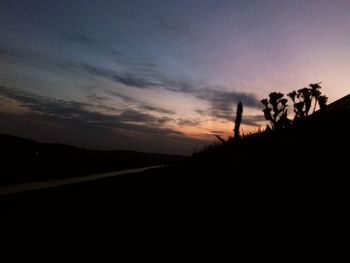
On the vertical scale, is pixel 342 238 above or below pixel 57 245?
above

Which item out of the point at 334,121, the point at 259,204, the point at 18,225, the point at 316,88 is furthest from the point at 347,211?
the point at 316,88

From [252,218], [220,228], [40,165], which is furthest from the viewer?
[40,165]

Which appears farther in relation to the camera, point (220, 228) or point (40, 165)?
point (40, 165)

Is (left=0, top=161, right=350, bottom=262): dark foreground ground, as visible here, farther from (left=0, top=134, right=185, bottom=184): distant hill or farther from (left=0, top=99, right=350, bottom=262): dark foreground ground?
(left=0, top=134, right=185, bottom=184): distant hill

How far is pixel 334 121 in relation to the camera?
4895 mm

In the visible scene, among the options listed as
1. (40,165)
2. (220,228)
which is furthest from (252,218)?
(40,165)

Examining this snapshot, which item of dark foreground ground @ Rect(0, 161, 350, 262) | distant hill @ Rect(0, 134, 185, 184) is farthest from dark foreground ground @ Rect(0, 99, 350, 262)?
distant hill @ Rect(0, 134, 185, 184)

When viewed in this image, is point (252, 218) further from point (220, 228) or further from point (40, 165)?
point (40, 165)

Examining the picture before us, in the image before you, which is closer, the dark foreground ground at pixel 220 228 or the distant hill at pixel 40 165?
the dark foreground ground at pixel 220 228

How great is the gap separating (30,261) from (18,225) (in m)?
4.32

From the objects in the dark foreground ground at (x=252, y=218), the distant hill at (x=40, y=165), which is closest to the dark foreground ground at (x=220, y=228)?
the dark foreground ground at (x=252, y=218)

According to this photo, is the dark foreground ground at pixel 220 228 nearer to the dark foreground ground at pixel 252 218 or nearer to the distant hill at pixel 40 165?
the dark foreground ground at pixel 252 218

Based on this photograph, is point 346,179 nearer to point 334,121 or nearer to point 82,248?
point 334,121

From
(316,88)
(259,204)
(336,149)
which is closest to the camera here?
(336,149)
